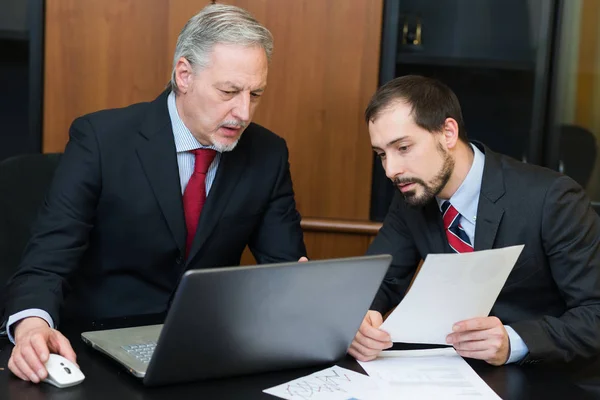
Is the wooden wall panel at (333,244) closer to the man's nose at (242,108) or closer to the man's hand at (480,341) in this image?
the man's nose at (242,108)

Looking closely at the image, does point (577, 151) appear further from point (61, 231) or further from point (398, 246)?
point (61, 231)

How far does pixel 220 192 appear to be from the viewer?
2.21 metres

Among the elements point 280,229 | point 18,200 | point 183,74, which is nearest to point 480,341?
point 280,229

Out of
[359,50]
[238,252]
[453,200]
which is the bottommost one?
[238,252]

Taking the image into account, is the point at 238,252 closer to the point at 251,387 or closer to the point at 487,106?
the point at 251,387

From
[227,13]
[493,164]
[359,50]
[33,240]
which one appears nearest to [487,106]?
[359,50]

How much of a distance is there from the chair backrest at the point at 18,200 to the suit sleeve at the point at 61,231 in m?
0.15

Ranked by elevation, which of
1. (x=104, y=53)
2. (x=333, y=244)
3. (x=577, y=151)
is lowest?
(x=333, y=244)

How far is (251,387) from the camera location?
147 centimetres

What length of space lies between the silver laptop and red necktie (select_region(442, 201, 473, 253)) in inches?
23.3

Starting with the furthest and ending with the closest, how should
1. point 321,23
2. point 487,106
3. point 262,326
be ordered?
point 487,106 < point 321,23 < point 262,326

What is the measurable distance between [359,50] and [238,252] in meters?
1.01

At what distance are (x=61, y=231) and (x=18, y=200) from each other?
0.30 m

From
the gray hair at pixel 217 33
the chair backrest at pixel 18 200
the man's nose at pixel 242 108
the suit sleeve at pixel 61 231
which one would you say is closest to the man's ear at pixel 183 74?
the gray hair at pixel 217 33
